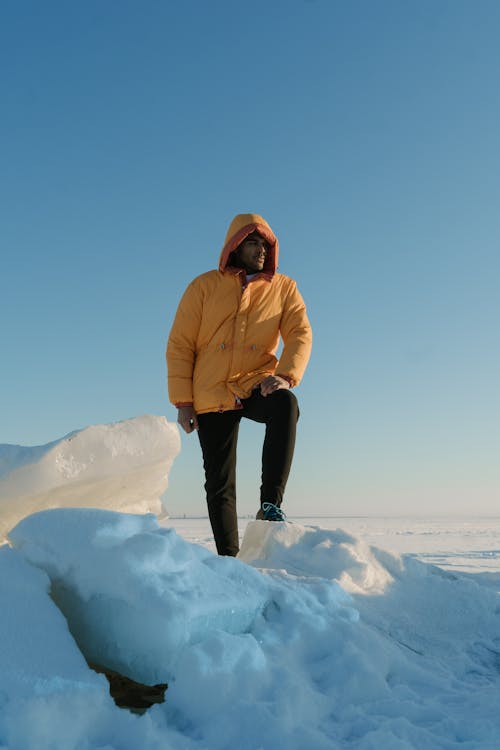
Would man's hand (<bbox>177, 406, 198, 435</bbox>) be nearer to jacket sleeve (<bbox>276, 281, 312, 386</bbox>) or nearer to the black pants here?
the black pants

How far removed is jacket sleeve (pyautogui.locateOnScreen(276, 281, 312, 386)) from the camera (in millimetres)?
3277

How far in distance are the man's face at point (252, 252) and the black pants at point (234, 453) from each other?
71 cm

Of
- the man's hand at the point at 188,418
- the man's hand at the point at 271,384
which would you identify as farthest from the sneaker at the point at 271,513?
the man's hand at the point at 188,418

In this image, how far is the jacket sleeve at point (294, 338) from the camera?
3.28m

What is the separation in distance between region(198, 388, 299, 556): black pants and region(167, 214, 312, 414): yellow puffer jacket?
0.10 metres

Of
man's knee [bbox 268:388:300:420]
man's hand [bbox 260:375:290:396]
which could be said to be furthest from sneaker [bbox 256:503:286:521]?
man's hand [bbox 260:375:290:396]

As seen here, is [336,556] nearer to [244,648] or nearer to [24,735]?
[244,648]

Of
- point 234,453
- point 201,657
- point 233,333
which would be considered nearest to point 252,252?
point 233,333

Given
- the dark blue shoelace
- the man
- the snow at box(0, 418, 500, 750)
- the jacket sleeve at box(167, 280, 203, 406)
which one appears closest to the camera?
the snow at box(0, 418, 500, 750)

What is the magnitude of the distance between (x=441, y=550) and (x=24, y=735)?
25.9 feet

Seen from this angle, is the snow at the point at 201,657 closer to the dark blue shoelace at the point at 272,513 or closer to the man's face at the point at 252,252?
the dark blue shoelace at the point at 272,513

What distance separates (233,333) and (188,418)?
535 mm

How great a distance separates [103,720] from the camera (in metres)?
1.24

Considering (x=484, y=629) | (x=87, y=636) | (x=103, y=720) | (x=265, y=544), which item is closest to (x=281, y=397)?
(x=265, y=544)
